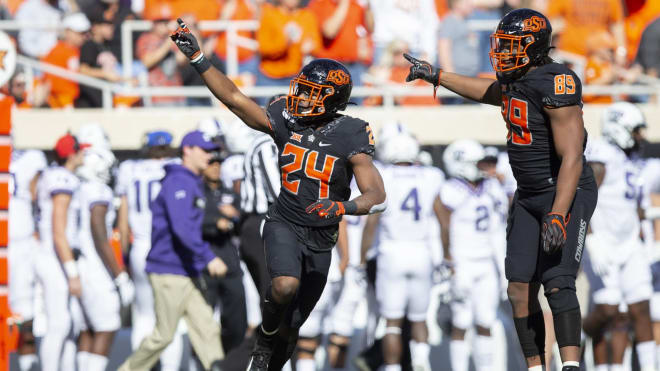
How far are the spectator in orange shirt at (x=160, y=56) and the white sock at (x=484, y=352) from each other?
4.81m

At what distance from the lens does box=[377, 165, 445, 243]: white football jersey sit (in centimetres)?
982

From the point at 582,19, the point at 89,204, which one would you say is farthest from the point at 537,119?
the point at 582,19

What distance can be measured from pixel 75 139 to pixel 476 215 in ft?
11.2

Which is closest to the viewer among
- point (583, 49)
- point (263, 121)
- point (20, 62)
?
point (263, 121)

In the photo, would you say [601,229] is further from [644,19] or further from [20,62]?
[20,62]

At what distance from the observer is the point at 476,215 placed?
10062 mm

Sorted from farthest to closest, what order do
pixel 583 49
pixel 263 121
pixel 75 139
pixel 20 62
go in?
pixel 583 49 → pixel 20 62 → pixel 75 139 → pixel 263 121

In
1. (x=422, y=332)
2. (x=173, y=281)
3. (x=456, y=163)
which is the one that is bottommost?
(x=422, y=332)

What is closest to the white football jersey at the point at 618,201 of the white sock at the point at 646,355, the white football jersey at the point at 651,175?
the white football jersey at the point at 651,175

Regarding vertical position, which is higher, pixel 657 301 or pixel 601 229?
pixel 601 229

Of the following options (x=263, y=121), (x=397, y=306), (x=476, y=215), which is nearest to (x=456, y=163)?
(x=476, y=215)

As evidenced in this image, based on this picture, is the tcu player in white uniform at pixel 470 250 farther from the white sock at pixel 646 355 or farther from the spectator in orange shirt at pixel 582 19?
the spectator in orange shirt at pixel 582 19

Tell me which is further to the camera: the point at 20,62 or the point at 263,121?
the point at 20,62

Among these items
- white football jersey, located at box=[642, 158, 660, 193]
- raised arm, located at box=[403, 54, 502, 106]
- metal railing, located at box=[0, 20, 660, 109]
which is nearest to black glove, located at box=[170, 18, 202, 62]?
raised arm, located at box=[403, 54, 502, 106]
